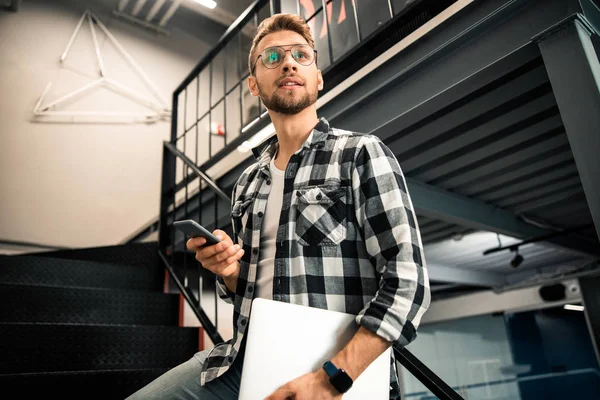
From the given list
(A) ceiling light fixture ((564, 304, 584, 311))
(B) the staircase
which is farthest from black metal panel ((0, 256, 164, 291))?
(A) ceiling light fixture ((564, 304, 584, 311))

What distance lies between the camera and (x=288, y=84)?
111cm

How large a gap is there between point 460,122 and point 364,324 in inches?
83.8

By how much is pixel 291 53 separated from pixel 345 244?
57 cm

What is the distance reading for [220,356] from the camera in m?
1.04

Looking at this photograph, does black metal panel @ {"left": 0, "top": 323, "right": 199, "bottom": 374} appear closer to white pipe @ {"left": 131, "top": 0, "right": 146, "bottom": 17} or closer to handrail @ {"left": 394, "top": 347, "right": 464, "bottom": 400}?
handrail @ {"left": 394, "top": 347, "right": 464, "bottom": 400}

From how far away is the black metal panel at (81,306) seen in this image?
2.16 m

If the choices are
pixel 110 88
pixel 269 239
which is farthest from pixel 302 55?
pixel 110 88

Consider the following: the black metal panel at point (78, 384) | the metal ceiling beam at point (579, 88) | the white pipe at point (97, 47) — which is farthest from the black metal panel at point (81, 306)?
the white pipe at point (97, 47)

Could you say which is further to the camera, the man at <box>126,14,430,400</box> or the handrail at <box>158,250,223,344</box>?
the handrail at <box>158,250,223,344</box>

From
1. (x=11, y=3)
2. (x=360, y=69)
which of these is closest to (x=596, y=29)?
(x=360, y=69)

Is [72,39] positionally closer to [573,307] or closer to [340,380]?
[340,380]

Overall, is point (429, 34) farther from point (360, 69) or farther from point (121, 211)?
point (121, 211)

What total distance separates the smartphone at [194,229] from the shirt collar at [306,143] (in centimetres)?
33

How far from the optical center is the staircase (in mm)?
1822
